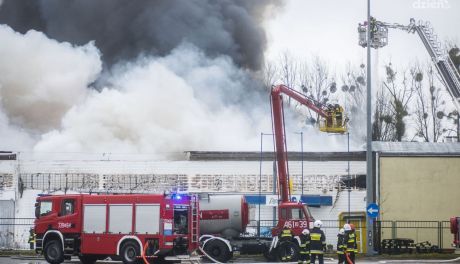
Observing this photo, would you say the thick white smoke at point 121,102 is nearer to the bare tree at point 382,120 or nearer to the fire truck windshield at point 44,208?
the bare tree at point 382,120

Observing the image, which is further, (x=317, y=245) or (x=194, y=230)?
(x=194, y=230)

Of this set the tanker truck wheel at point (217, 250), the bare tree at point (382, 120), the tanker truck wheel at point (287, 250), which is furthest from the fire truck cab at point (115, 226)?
the bare tree at point (382, 120)

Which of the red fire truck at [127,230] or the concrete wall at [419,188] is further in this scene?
the concrete wall at [419,188]

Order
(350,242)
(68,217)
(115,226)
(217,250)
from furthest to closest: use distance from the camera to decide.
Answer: (217,250) < (68,217) < (115,226) < (350,242)

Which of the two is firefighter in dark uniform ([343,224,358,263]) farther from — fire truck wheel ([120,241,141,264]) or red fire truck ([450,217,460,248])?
red fire truck ([450,217,460,248])

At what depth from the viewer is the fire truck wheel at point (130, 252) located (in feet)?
→ 71.5

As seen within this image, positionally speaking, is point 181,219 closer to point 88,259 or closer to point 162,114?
point 88,259

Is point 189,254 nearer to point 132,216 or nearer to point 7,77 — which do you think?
point 132,216

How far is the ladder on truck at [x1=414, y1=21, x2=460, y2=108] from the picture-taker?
39094 millimetres

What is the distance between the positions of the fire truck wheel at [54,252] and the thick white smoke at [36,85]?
67.9ft

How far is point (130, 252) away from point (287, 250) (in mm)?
5718

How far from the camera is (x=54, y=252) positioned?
22734 millimetres

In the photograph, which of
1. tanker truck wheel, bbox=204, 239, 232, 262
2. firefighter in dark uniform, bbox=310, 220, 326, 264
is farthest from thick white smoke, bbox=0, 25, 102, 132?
firefighter in dark uniform, bbox=310, 220, 326, 264

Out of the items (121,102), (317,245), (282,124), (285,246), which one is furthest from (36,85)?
(317,245)
